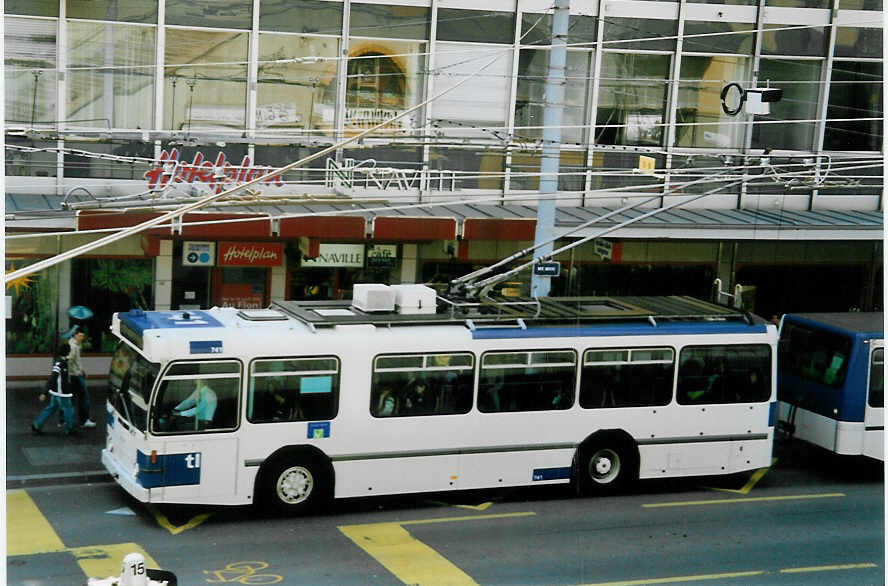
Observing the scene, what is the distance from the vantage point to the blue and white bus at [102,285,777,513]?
11.9 meters

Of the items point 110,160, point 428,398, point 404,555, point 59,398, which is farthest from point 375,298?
point 110,160

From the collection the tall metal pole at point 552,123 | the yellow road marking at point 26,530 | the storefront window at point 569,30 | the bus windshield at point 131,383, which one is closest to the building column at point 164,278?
the bus windshield at point 131,383

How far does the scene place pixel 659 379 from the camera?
13.7 meters

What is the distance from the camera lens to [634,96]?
16.5 m

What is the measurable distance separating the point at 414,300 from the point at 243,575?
369cm

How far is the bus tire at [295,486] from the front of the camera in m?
12.3

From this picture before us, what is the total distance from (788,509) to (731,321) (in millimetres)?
2231

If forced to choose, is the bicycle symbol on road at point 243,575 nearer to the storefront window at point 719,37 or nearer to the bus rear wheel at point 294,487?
the bus rear wheel at point 294,487

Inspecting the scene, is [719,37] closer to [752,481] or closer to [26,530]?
[752,481]

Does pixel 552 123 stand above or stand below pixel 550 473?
above

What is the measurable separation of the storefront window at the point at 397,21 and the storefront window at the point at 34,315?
17.1ft

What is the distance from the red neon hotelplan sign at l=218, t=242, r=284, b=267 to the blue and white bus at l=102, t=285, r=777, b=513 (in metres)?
4.17

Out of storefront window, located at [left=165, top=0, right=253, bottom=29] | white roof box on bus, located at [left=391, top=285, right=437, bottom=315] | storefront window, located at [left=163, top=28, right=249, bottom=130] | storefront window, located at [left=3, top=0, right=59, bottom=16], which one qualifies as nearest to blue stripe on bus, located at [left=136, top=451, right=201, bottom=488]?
white roof box on bus, located at [left=391, top=285, right=437, bottom=315]

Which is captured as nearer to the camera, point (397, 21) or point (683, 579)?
point (683, 579)
